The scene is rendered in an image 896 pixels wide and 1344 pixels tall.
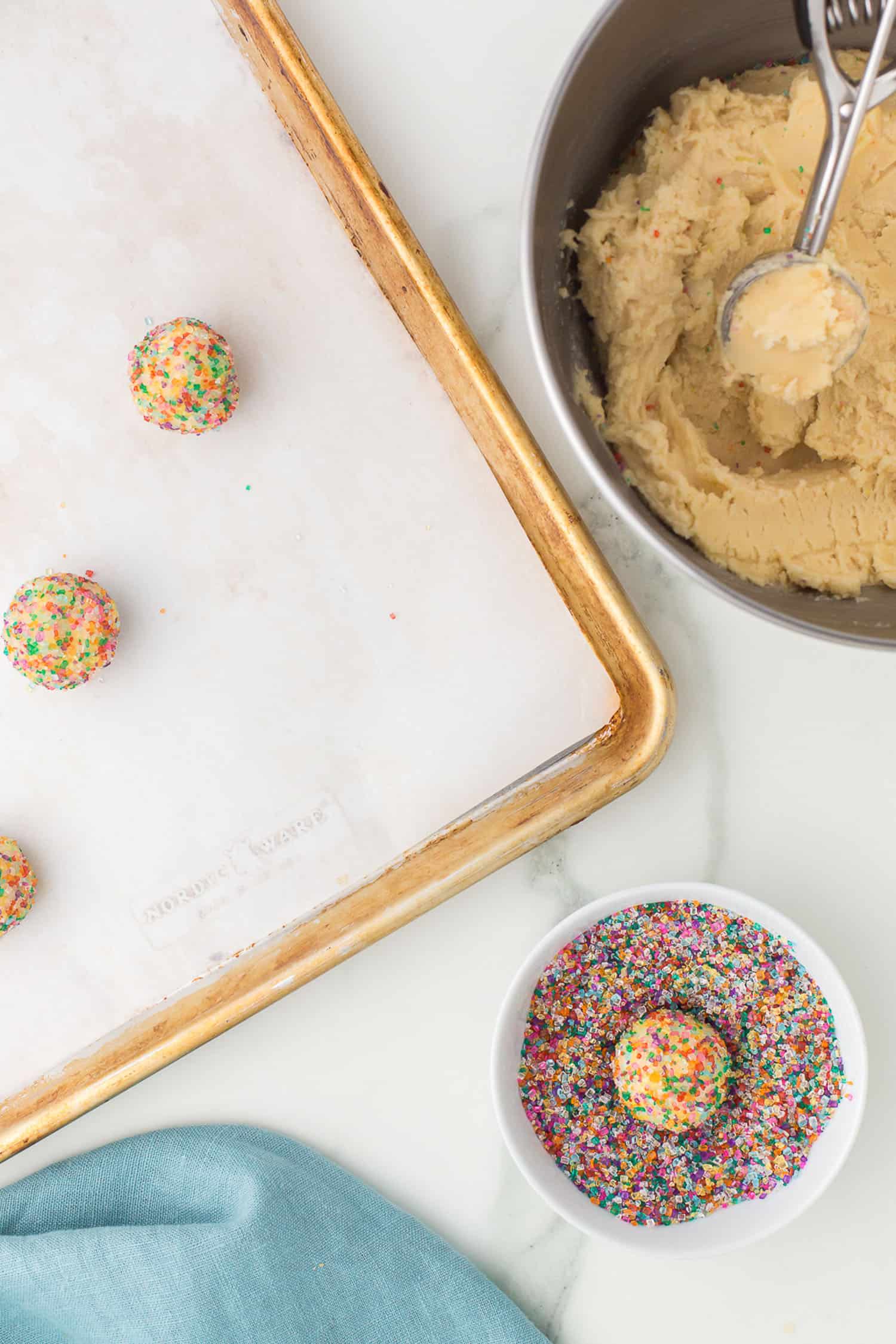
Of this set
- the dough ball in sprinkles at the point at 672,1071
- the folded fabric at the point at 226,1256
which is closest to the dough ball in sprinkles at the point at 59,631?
the folded fabric at the point at 226,1256

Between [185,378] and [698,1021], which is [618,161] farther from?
[698,1021]

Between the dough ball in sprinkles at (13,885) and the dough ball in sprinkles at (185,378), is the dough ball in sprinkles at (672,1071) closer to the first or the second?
the dough ball in sprinkles at (13,885)

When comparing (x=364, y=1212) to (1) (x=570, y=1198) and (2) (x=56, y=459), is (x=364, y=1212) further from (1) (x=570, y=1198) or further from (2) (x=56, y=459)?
(2) (x=56, y=459)

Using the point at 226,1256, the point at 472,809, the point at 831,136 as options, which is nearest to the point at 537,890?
the point at 472,809

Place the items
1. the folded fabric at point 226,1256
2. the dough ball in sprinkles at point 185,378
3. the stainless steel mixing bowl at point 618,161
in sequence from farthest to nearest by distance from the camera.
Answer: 1. the folded fabric at point 226,1256
2. the dough ball in sprinkles at point 185,378
3. the stainless steel mixing bowl at point 618,161

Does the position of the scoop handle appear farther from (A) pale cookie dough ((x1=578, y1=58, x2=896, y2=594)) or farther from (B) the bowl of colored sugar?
(B) the bowl of colored sugar

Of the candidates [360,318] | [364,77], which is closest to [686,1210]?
[360,318]

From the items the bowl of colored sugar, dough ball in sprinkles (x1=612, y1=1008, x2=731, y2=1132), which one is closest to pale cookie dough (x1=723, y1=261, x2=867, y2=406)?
the bowl of colored sugar
